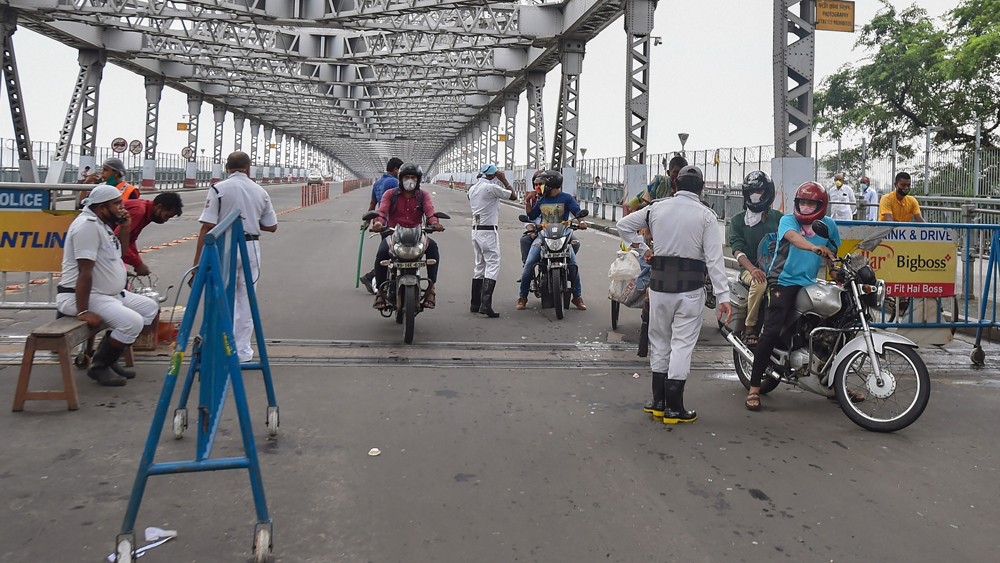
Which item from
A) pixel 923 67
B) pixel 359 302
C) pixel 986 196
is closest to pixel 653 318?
pixel 359 302

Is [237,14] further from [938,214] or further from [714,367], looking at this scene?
[714,367]

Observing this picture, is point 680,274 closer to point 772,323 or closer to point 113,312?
point 772,323

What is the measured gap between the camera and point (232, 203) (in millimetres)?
7066

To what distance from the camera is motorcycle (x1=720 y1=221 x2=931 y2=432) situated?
5707 mm

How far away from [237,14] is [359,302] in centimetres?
2078

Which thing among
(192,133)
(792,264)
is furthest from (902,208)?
(192,133)

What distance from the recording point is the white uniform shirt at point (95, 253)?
20.5 ft

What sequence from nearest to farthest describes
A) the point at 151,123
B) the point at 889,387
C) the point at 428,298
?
the point at 889,387 → the point at 428,298 → the point at 151,123

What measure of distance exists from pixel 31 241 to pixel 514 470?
5.64 meters

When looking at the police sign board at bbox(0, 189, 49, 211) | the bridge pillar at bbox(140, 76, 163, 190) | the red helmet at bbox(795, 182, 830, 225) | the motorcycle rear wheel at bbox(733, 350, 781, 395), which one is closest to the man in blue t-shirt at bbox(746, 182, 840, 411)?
the red helmet at bbox(795, 182, 830, 225)

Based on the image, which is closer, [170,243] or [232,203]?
[232,203]

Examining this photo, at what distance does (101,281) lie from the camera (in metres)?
6.50

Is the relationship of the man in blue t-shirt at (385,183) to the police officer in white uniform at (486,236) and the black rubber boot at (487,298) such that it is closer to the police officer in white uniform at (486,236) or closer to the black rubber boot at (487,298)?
the police officer in white uniform at (486,236)

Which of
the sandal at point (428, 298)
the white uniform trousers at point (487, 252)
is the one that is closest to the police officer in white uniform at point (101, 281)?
the sandal at point (428, 298)
